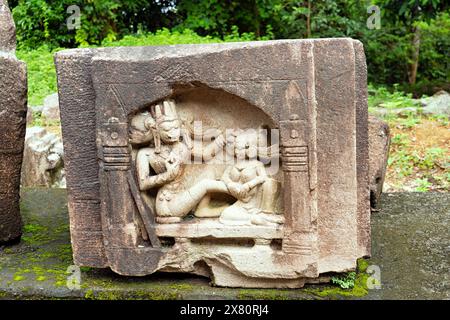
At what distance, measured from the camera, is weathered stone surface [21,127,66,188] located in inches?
224

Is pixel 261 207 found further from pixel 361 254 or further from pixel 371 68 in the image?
pixel 371 68

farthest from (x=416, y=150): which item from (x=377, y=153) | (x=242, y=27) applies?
(x=242, y=27)

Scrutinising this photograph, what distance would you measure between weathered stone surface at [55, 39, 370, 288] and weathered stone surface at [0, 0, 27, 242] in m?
0.62

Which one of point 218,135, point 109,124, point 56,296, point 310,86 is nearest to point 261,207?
point 218,135

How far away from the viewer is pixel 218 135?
3049 millimetres

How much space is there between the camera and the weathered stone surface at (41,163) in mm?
5699

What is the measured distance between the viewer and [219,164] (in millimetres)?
3096

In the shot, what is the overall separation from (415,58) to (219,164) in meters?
8.87

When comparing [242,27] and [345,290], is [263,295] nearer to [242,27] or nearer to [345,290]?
[345,290]

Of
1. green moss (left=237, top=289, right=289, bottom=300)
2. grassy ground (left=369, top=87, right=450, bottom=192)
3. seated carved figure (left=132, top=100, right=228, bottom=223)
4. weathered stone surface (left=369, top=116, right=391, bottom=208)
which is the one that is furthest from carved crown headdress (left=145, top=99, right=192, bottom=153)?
grassy ground (left=369, top=87, right=450, bottom=192)

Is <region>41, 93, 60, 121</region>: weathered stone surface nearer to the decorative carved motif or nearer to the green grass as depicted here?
the green grass

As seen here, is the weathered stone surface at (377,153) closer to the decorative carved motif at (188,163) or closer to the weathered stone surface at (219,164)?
the weathered stone surface at (219,164)

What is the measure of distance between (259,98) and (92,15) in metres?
8.04

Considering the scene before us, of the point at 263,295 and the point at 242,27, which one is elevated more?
the point at 242,27
